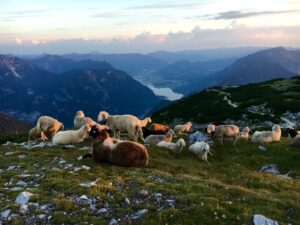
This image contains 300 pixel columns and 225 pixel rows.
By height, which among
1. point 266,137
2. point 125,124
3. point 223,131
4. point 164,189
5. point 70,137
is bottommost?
point 266,137

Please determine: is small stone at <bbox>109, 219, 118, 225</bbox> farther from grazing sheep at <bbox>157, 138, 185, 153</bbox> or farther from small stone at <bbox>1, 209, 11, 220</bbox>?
grazing sheep at <bbox>157, 138, 185, 153</bbox>

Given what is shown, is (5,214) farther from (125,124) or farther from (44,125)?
(44,125)

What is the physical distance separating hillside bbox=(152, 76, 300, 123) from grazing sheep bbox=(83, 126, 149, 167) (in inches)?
1764

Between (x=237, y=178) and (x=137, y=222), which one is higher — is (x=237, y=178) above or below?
below

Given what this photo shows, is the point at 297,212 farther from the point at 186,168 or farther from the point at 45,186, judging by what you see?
the point at 45,186

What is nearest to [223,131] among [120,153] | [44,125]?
[120,153]

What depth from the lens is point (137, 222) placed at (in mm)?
14008

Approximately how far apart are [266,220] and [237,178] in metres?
7.49

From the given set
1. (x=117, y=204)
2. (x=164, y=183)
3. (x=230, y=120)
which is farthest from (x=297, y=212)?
(x=230, y=120)

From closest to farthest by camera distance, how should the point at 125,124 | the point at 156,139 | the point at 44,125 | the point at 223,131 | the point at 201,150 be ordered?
the point at 201,150
the point at 125,124
the point at 156,139
the point at 223,131
the point at 44,125

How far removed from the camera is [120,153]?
71.6 feet

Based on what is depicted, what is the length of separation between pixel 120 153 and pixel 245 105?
6194 centimetres

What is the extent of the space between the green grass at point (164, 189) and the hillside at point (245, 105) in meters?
42.3

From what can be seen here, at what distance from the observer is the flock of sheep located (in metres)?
22.1
